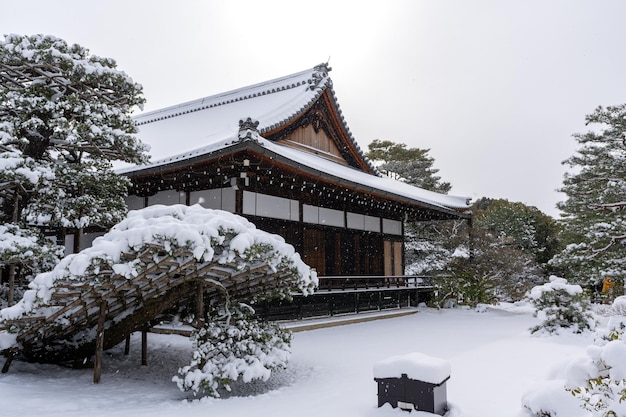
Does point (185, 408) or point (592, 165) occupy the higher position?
point (592, 165)

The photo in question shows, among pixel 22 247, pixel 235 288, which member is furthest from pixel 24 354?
pixel 235 288

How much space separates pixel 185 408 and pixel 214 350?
88 centimetres

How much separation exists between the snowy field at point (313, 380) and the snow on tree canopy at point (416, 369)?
360 mm

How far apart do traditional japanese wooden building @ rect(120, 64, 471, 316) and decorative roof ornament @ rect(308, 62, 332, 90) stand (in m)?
0.05

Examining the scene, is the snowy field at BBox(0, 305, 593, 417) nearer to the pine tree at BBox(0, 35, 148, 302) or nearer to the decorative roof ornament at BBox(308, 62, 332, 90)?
the pine tree at BBox(0, 35, 148, 302)

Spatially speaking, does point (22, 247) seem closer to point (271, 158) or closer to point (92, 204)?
point (92, 204)

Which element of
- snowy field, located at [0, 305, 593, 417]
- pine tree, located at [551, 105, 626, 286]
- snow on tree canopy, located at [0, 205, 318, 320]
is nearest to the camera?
snowy field, located at [0, 305, 593, 417]

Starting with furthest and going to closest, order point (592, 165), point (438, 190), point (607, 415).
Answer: point (438, 190) → point (592, 165) → point (607, 415)

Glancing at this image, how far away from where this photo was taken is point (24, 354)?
7594 mm

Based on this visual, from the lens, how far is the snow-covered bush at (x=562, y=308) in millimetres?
11297

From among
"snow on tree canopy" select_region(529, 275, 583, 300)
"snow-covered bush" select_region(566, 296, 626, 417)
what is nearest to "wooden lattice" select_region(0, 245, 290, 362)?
"snow-covered bush" select_region(566, 296, 626, 417)

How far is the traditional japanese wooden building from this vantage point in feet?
36.8

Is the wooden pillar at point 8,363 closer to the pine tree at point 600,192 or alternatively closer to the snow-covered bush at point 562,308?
the snow-covered bush at point 562,308

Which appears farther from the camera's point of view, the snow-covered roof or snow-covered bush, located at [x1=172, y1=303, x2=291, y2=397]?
the snow-covered roof
